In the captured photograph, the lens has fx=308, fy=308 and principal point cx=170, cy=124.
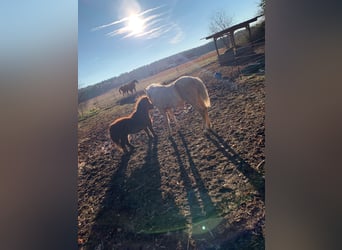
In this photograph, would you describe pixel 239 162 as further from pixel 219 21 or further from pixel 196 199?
pixel 219 21

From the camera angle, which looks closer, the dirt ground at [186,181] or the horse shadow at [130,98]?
the dirt ground at [186,181]

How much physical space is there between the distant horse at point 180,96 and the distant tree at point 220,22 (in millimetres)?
247

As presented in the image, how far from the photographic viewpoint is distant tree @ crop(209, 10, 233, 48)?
147 cm

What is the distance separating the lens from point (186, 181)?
4.91ft

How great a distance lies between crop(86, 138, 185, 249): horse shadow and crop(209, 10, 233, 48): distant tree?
613 millimetres

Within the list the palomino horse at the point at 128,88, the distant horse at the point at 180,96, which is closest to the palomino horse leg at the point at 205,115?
the distant horse at the point at 180,96

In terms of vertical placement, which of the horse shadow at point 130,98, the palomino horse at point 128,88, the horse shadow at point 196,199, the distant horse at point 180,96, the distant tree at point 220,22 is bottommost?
the horse shadow at point 196,199

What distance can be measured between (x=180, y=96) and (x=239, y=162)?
0.44m

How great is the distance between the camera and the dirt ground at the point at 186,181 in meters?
1.41

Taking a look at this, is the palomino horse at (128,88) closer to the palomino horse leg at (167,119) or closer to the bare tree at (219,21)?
the palomino horse leg at (167,119)

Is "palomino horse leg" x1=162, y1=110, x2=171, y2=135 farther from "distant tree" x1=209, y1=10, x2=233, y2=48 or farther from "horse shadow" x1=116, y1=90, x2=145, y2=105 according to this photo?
"distant tree" x1=209, y1=10, x2=233, y2=48

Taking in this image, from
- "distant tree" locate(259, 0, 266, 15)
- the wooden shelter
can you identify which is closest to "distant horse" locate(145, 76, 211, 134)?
the wooden shelter
